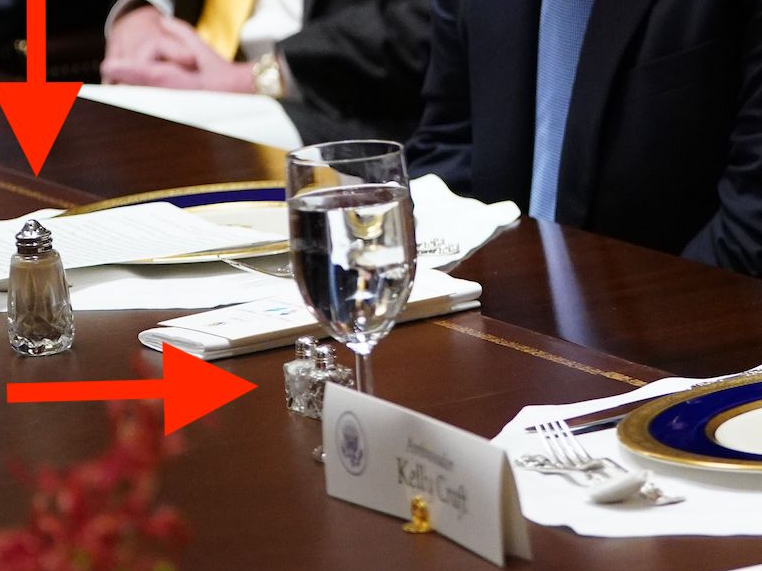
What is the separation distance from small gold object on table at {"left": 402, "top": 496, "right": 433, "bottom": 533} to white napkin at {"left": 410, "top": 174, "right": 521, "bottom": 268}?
477 mm

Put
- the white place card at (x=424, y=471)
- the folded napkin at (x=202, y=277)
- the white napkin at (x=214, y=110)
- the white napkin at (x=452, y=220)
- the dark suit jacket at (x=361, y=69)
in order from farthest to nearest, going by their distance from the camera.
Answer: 1. the dark suit jacket at (x=361, y=69)
2. the white napkin at (x=214, y=110)
3. the white napkin at (x=452, y=220)
4. the folded napkin at (x=202, y=277)
5. the white place card at (x=424, y=471)

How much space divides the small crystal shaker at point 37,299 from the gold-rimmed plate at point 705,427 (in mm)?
378

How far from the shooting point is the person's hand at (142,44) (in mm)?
2988

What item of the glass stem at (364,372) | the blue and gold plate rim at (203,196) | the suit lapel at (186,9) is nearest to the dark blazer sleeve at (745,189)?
the blue and gold plate rim at (203,196)

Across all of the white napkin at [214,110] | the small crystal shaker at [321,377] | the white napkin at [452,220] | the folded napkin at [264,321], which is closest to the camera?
the small crystal shaker at [321,377]

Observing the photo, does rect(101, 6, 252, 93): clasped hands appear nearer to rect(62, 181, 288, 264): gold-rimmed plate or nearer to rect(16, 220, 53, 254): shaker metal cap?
rect(62, 181, 288, 264): gold-rimmed plate

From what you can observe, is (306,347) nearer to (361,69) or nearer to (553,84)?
(553,84)

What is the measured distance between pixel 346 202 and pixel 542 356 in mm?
260

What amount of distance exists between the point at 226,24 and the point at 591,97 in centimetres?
173

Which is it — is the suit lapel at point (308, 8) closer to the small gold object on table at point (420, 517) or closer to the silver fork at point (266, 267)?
the silver fork at point (266, 267)

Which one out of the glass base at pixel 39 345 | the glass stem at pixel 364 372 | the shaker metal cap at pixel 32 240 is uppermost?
the shaker metal cap at pixel 32 240

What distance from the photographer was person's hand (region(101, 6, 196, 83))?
9.80ft

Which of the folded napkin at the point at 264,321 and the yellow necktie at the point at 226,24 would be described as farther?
the yellow necktie at the point at 226,24

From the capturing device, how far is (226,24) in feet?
10.0
